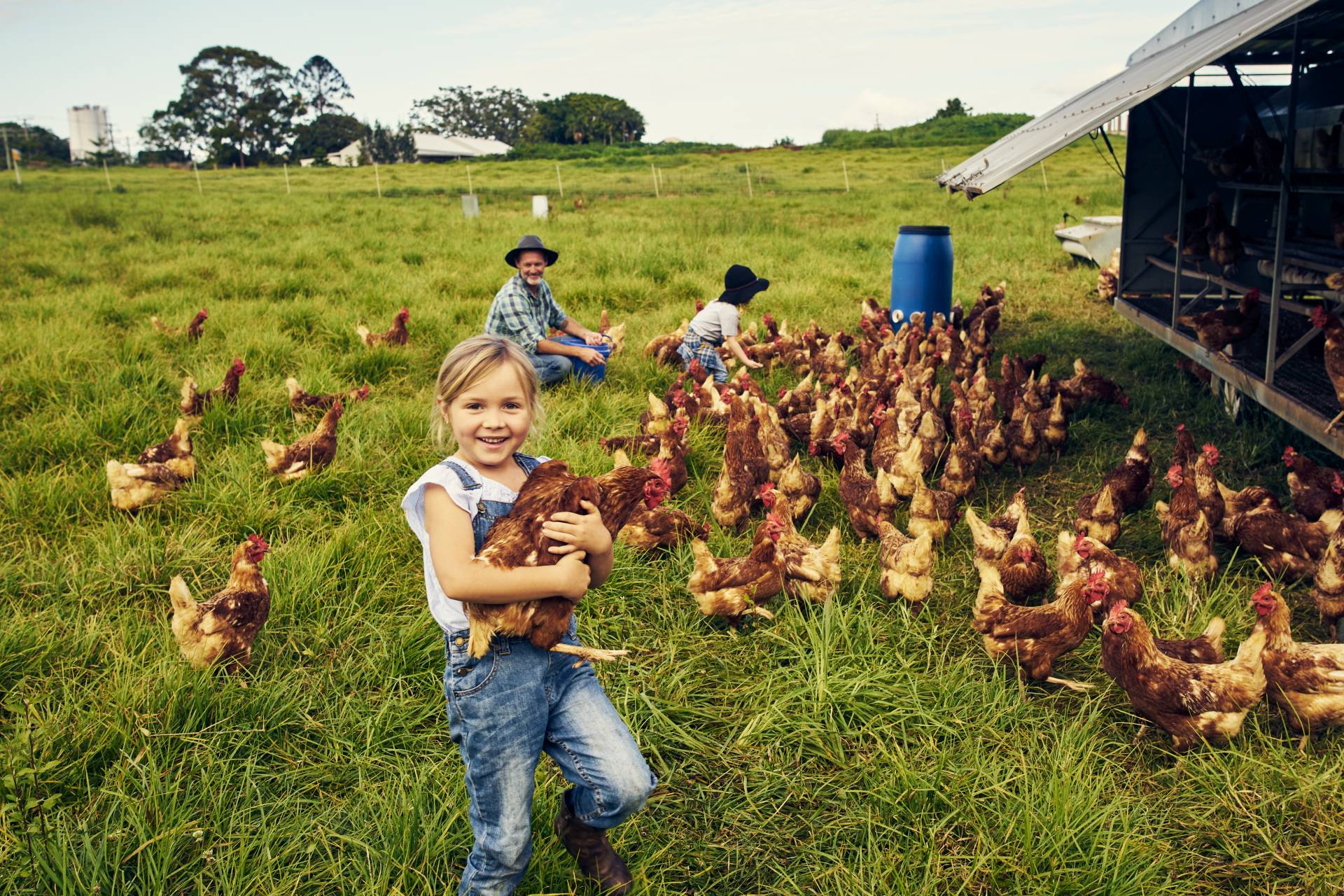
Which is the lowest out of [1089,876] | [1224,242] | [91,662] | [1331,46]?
[1089,876]

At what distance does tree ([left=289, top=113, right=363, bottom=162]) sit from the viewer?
6091 centimetres

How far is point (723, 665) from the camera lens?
3062mm

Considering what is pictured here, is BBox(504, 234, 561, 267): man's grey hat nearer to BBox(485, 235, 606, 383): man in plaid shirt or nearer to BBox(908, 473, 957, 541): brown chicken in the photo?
BBox(485, 235, 606, 383): man in plaid shirt

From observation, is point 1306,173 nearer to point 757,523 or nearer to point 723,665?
point 757,523

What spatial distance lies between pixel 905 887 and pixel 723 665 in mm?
1116

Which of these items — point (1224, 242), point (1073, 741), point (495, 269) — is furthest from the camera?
point (495, 269)

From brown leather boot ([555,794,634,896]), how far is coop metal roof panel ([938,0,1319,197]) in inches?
130

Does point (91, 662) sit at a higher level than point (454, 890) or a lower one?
higher

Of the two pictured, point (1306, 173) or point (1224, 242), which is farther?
point (1224, 242)

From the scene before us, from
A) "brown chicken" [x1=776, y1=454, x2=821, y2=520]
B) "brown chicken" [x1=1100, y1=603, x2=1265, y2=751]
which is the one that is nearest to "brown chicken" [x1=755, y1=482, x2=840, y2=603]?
"brown chicken" [x1=776, y1=454, x2=821, y2=520]

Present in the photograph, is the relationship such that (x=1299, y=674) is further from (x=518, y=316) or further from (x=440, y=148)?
(x=440, y=148)

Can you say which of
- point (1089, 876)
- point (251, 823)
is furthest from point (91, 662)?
point (1089, 876)

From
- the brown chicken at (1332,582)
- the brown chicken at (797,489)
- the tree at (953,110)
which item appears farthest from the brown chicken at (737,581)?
the tree at (953,110)

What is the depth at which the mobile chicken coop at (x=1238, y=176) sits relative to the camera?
3.81 m
